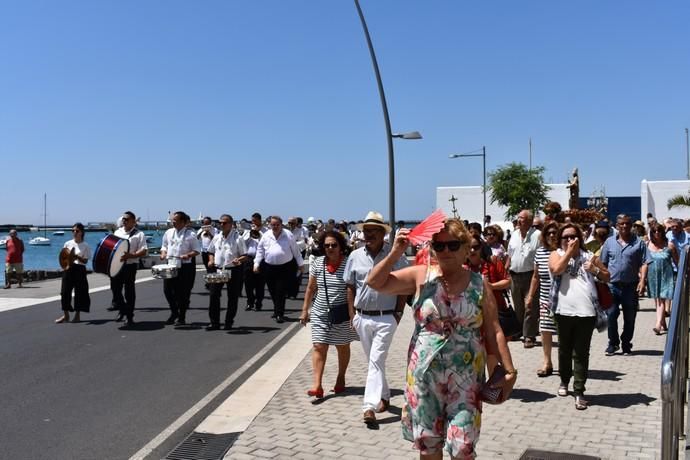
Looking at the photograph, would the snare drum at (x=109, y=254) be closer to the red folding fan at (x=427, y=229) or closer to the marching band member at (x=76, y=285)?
the marching band member at (x=76, y=285)

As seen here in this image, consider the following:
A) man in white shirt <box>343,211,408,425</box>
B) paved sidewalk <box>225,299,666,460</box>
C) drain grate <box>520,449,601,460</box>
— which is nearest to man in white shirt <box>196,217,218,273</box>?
paved sidewalk <box>225,299,666,460</box>

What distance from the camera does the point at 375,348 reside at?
5797 mm

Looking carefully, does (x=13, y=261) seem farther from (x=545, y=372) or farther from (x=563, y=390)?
(x=563, y=390)

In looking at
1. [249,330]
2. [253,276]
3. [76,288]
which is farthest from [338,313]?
[253,276]

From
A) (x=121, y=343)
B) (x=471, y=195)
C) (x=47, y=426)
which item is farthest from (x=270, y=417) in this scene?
(x=471, y=195)

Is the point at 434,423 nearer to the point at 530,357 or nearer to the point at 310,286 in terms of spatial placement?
the point at 310,286

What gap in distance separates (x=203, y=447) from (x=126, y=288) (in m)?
6.92

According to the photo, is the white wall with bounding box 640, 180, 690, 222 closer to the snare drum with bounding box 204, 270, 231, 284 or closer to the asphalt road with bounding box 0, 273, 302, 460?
the asphalt road with bounding box 0, 273, 302, 460

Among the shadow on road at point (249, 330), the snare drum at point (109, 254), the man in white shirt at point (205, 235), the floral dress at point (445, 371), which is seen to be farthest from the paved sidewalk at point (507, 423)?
the man in white shirt at point (205, 235)

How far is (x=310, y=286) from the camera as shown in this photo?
6.95m

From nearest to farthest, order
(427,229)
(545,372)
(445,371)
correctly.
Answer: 1. (445,371)
2. (427,229)
3. (545,372)

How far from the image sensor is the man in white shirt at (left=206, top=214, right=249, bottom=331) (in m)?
10.9

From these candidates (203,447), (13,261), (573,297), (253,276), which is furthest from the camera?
(13,261)

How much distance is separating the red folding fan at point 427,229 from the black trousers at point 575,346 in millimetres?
3144
